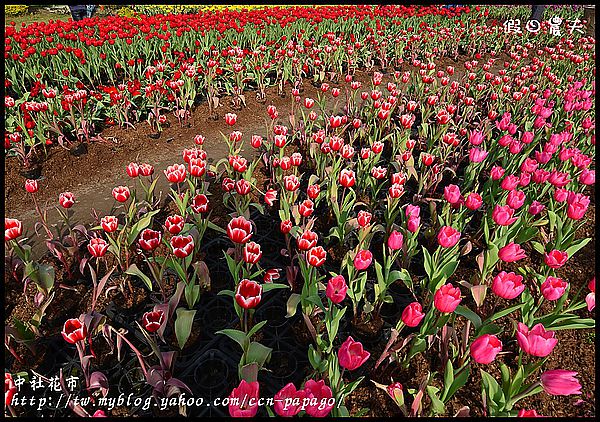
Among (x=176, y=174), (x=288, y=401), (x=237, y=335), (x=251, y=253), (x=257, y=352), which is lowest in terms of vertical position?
(x=257, y=352)

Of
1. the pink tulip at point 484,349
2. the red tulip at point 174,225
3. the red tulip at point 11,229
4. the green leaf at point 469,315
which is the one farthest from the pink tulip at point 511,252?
the red tulip at point 11,229

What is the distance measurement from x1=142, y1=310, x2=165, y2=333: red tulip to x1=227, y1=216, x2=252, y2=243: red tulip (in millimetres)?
553

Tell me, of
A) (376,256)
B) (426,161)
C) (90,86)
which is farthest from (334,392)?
(90,86)

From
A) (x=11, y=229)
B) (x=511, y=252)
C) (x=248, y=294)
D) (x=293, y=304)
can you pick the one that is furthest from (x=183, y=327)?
(x=511, y=252)

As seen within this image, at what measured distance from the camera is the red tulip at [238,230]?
2219 mm

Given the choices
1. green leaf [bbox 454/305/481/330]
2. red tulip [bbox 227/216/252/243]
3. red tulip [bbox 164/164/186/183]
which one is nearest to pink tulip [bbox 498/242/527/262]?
green leaf [bbox 454/305/481/330]

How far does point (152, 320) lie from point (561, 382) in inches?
71.7

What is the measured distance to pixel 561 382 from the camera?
1.46 metres

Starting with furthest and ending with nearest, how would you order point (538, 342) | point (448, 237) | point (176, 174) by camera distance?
point (176, 174)
point (448, 237)
point (538, 342)

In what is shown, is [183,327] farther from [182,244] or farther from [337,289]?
[337,289]

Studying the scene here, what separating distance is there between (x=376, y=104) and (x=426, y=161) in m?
1.51

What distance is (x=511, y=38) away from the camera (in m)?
11.0

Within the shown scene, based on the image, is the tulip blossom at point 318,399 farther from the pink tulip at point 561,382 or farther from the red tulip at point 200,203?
the red tulip at point 200,203

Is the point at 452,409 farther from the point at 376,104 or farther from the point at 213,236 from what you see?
the point at 376,104
